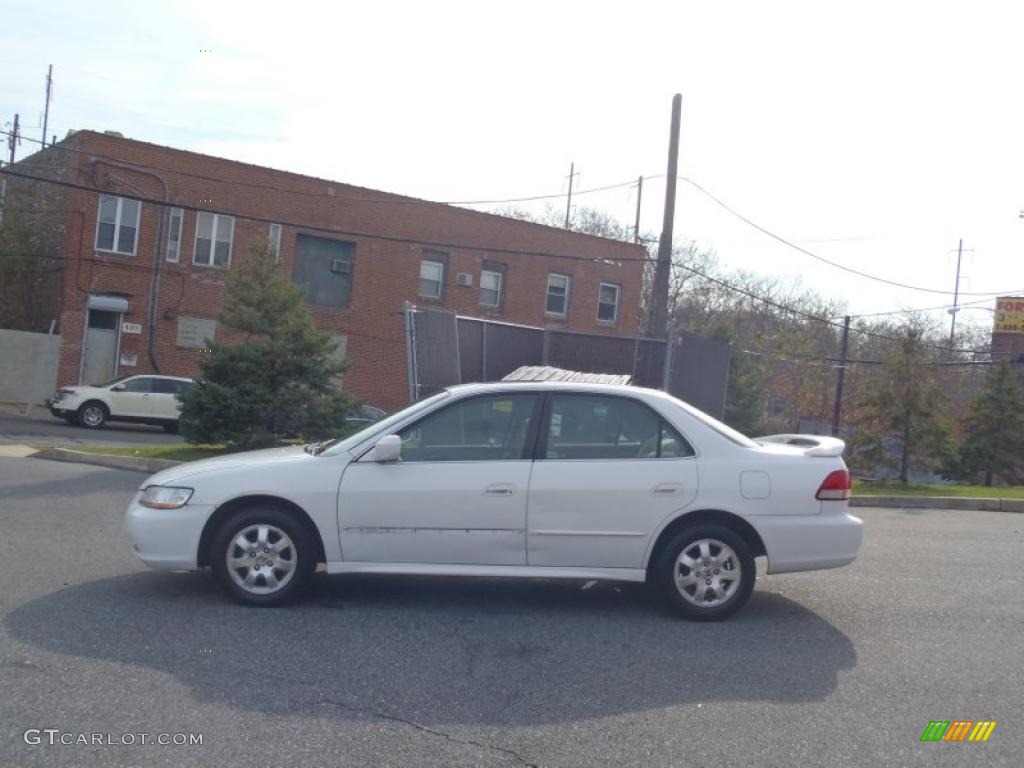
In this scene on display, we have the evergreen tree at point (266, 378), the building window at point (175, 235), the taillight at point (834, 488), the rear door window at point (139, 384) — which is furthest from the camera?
the building window at point (175, 235)

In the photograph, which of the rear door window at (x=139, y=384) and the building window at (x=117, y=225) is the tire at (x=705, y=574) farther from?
the building window at (x=117, y=225)

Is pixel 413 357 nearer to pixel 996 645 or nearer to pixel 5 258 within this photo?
pixel 996 645

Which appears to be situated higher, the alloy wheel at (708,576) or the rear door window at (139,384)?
the rear door window at (139,384)

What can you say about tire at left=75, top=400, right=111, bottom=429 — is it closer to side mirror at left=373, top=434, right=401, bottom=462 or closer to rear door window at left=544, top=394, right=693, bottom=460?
side mirror at left=373, top=434, right=401, bottom=462

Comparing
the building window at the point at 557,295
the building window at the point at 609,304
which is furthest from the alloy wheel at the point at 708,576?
the building window at the point at 609,304

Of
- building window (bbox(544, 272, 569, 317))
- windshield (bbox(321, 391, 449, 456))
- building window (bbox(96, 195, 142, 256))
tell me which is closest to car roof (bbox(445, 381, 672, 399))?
windshield (bbox(321, 391, 449, 456))

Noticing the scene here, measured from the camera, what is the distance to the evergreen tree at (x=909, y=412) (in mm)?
19484

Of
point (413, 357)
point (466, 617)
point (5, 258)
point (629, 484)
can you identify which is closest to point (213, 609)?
point (466, 617)

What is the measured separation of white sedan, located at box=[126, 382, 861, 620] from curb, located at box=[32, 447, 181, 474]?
8773 millimetres

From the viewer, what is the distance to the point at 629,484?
22.0 feet

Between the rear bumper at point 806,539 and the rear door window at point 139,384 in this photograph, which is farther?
the rear door window at point 139,384

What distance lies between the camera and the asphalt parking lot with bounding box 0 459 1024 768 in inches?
179

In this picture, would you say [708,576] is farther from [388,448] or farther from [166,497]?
[166,497]

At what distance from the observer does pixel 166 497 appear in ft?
21.8
